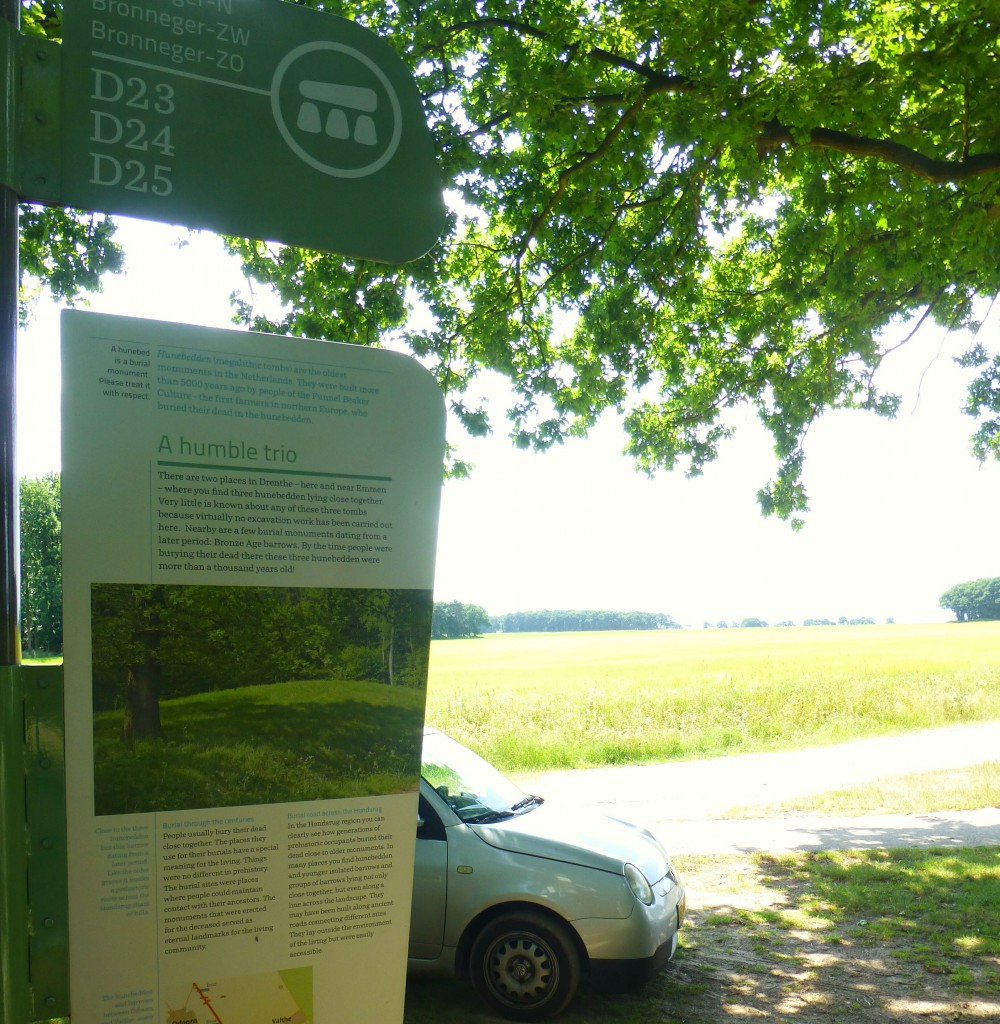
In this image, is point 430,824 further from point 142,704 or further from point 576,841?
point 142,704

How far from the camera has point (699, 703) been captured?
82.3 ft

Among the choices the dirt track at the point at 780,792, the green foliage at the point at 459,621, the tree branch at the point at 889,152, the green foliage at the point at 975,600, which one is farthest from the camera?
the green foliage at the point at 975,600

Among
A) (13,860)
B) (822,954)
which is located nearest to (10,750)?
(13,860)

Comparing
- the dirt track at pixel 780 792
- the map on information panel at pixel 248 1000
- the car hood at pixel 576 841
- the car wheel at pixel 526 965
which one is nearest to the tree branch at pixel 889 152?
the car hood at pixel 576 841

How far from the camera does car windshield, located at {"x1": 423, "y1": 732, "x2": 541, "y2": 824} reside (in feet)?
22.3

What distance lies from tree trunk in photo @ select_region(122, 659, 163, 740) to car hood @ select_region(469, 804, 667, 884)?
5064mm

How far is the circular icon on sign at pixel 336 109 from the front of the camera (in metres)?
1.92

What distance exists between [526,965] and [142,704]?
5.26m

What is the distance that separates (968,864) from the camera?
33.6 ft

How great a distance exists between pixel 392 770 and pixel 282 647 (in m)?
0.33

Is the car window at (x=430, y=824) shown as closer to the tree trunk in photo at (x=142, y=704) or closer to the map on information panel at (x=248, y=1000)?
the map on information panel at (x=248, y=1000)

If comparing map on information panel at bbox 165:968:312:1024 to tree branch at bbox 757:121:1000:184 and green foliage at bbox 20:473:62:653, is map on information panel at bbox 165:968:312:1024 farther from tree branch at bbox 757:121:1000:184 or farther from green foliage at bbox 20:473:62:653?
tree branch at bbox 757:121:1000:184

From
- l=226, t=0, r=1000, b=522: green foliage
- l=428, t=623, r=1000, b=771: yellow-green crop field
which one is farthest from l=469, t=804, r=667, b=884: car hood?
l=428, t=623, r=1000, b=771: yellow-green crop field

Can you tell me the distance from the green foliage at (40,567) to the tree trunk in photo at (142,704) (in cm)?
15
